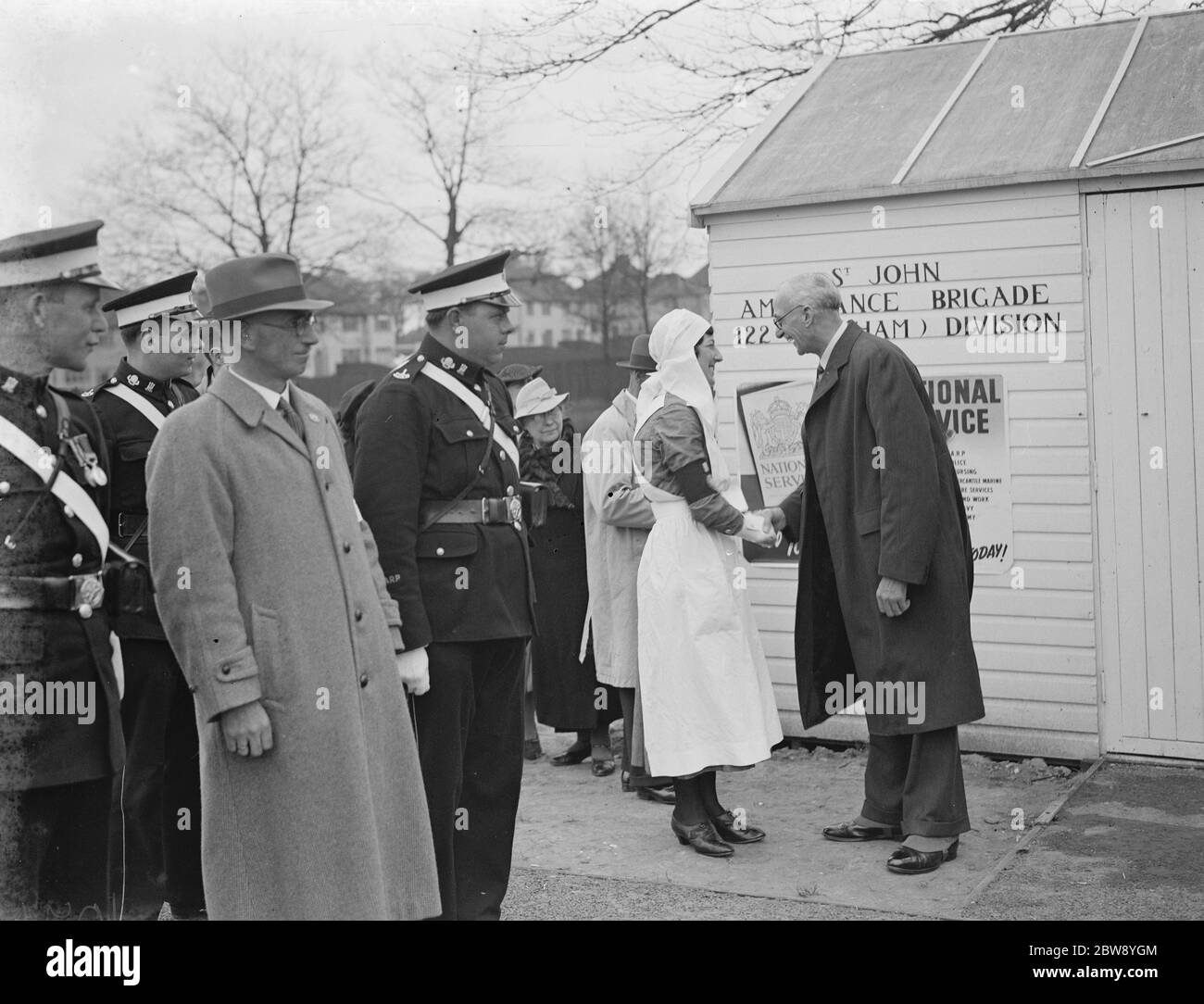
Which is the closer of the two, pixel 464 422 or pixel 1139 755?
pixel 464 422

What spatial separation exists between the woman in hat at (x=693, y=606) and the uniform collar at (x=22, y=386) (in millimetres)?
2770

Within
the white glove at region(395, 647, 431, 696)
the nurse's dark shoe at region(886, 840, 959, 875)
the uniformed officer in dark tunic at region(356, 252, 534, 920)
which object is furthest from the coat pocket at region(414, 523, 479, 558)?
the nurse's dark shoe at region(886, 840, 959, 875)

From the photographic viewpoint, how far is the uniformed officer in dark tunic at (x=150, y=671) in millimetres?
4953

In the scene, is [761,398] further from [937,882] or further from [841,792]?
[937,882]

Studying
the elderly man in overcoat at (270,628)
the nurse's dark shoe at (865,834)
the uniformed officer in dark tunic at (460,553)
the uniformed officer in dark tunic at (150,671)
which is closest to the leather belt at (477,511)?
the uniformed officer in dark tunic at (460,553)

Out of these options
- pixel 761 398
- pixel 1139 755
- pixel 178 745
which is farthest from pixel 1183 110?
pixel 178 745

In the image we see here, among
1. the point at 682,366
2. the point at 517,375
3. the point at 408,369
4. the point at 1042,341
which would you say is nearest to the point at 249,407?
the point at 408,369

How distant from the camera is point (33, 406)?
12.7 feet

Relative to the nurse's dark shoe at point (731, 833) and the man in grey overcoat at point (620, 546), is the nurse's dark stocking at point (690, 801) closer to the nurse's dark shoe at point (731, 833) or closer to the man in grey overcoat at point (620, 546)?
the nurse's dark shoe at point (731, 833)

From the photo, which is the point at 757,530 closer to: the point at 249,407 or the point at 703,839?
the point at 703,839

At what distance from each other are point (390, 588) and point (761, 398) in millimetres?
3693

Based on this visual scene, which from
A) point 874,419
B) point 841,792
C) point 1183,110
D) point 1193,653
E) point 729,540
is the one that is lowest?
point 841,792

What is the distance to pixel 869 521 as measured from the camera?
19.1 feet

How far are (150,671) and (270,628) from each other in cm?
131
